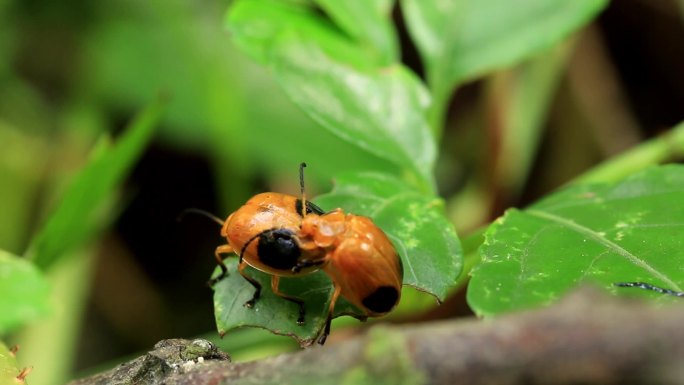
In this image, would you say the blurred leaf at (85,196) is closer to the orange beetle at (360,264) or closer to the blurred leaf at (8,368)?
the blurred leaf at (8,368)

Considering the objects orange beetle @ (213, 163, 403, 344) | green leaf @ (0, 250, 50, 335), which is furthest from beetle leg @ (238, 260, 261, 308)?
green leaf @ (0, 250, 50, 335)

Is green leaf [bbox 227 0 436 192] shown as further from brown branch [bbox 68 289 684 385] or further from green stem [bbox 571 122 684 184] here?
brown branch [bbox 68 289 684 385]

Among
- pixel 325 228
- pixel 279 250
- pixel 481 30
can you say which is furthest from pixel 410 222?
pixel 481 30

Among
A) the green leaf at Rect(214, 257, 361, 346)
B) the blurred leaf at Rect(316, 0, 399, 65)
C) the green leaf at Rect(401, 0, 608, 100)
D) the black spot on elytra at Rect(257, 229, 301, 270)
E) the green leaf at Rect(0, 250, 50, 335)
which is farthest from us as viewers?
the green leaf at Rect(401, 0, 608, 100)

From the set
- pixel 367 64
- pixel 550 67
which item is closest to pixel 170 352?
pixel 367 64

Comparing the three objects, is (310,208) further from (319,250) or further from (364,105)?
(364,105)
